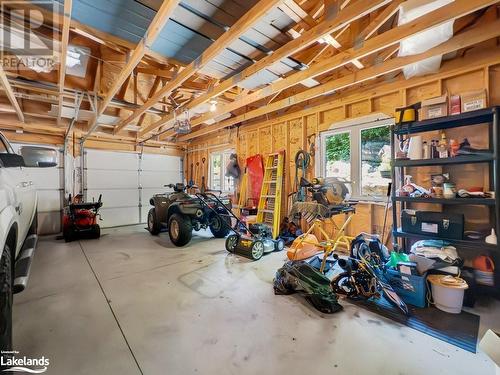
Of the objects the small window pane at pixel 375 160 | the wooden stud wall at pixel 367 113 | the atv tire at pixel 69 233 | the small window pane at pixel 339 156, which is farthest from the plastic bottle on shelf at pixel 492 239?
the atv tire at pixel 69 233

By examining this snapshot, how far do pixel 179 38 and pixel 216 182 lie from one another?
532 centimetres

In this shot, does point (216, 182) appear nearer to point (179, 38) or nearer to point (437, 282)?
point (179, 38)

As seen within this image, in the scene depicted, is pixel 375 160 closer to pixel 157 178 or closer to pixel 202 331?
pixel 202 331

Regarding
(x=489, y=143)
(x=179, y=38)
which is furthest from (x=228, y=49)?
(x=489, y=143)

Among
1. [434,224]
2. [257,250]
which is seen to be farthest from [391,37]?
[257,250]

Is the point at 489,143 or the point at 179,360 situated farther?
the point at 489,143

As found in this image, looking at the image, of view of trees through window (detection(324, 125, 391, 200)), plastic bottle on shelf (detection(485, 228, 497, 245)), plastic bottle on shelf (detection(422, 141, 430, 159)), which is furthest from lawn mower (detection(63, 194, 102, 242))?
plastic bottle on shelf (detection(485, 228, 497, 245))

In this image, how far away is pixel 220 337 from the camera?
1.86m

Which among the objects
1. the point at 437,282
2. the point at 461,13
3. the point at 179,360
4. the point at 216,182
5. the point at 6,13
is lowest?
the point at 179,360

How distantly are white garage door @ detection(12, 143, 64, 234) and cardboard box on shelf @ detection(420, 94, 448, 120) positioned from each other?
7721 mm

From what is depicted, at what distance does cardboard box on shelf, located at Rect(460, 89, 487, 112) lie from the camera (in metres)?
2.68

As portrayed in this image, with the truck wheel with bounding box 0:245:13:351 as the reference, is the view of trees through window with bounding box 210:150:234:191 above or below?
above

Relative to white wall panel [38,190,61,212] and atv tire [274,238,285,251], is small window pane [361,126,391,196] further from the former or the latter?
white wall panel [38,190,61,212]

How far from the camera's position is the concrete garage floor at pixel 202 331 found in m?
1.57
